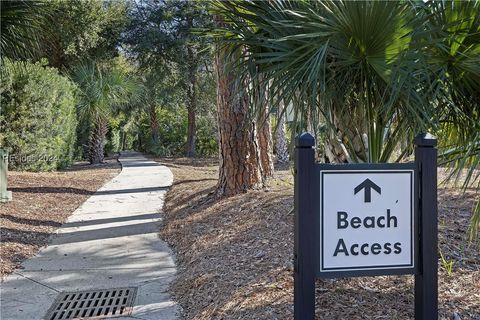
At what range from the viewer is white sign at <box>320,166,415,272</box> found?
2.03 meters

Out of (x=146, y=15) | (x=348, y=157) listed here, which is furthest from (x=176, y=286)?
(x=146, y=15)

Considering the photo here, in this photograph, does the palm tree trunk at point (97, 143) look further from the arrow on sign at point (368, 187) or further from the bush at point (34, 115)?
the arrow on sign at point (368, 187)

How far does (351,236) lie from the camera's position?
2.04 m

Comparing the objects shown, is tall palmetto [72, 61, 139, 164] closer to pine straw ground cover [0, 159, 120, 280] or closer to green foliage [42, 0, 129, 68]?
green foliage [42, 0, 129, 68]

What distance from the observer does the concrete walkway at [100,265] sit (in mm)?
3734

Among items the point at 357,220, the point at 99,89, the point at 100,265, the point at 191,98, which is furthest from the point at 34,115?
the point at 357,220

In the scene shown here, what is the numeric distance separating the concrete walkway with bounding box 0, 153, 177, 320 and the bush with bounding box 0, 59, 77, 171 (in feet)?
17.0

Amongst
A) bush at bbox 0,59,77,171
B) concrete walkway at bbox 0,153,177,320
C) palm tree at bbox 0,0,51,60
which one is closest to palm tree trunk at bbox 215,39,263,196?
concrete walkway at bbox 0,153,177,320

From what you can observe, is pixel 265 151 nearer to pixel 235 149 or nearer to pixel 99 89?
pixel 235 149

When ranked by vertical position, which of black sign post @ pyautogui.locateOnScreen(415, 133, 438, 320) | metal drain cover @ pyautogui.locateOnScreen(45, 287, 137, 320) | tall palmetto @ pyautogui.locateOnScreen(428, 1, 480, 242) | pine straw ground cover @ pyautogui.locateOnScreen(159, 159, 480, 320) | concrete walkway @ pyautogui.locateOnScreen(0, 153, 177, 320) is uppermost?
tall palmetto @ pyautogui.locateOnScreen(428, 1, 480, 242)

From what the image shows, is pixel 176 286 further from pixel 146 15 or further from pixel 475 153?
pixel 146 15

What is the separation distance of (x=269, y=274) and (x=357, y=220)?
178 cm

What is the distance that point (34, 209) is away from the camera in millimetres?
7289

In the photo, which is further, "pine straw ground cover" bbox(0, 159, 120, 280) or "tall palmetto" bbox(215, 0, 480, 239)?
"pine straw ground cover" bbox(0, 159, 120, 280)
